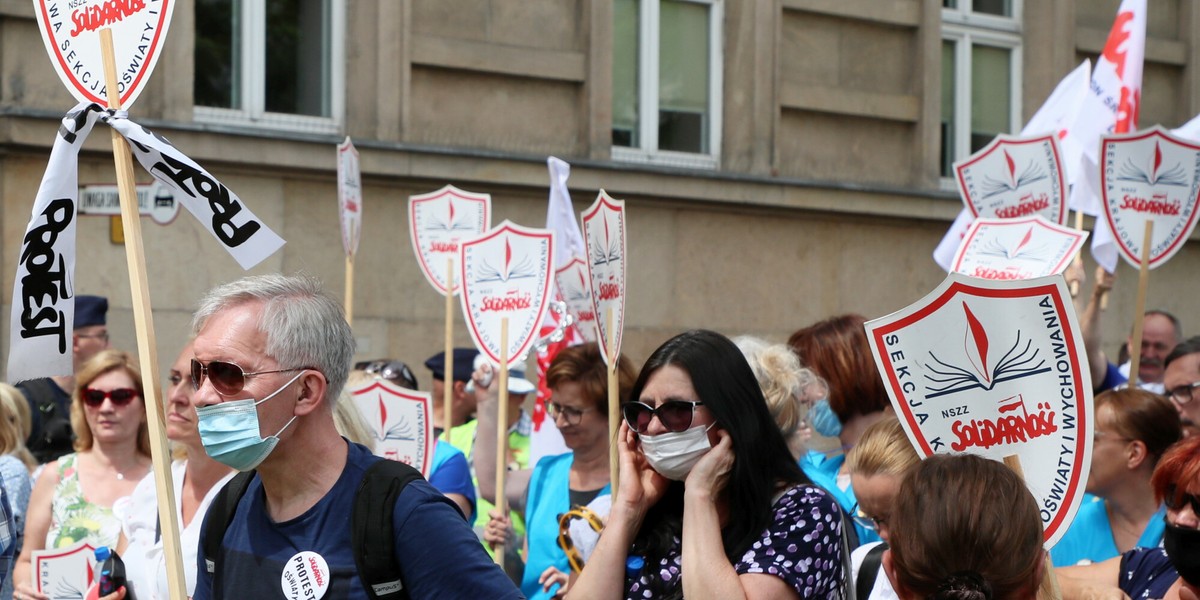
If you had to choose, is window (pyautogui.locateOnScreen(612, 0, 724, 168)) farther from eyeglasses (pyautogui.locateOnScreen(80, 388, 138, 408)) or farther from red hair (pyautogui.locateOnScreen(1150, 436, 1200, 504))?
red hair (pyautogui.locateOnScreen(1150, 436, 1200, 504))

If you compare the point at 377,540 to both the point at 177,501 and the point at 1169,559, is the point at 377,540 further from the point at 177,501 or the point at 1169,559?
the point at 1169,559

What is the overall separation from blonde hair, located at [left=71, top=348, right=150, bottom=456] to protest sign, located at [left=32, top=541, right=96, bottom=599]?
0.98 meters

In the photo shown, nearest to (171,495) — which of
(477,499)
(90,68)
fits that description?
(90,68)

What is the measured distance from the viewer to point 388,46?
37.4 feet

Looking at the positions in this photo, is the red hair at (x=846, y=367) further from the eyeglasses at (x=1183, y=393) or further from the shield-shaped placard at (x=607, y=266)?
the eyeglasses at (x=1183, y=393)

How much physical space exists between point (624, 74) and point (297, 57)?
107 inches

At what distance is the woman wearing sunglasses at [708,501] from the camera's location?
3.78m

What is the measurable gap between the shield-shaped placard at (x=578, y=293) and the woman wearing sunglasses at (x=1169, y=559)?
385 cm

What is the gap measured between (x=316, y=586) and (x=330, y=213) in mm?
8258

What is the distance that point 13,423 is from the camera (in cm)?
623

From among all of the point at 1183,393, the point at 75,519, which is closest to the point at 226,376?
the point at 75,519

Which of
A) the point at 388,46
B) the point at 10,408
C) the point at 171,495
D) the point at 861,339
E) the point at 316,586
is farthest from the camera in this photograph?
the point at 388,46

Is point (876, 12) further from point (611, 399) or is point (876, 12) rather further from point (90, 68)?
point (90, 68)

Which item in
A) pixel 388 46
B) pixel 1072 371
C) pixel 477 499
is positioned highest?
pixel 388 46
